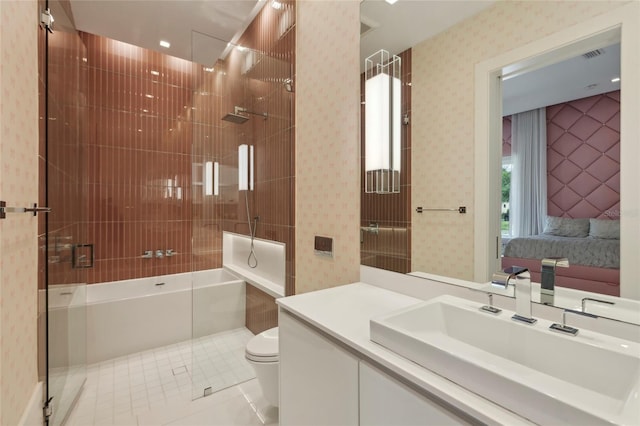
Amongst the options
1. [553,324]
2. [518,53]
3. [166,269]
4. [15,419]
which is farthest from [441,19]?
[166,269]

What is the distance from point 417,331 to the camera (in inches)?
41.4

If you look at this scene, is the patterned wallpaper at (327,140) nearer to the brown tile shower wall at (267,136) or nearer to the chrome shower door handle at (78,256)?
the brown tile shower wall at (267,136)

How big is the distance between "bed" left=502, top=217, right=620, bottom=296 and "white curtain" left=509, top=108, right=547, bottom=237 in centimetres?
4

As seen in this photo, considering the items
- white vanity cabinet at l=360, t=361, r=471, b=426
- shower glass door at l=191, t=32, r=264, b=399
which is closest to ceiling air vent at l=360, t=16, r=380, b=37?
shower glass door at l=191, t=32, r=264, b=399

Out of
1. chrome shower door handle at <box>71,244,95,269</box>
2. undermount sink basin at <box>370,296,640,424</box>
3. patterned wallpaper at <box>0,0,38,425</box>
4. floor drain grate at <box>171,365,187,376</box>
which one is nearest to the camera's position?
undermount sink basin at <box>370,296,640,424</box>

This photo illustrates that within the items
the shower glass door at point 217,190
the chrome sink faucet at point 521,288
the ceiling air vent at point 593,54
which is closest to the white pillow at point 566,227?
the chrome sink faucet at point 521,288

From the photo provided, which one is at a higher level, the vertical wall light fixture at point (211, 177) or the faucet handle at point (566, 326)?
the vertical wall light fixture at point (211, 177)

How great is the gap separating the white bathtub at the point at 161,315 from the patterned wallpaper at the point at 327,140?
2.91 feet

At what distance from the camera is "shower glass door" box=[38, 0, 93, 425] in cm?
153

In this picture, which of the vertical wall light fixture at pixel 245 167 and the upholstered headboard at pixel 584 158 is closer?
the upholstered headboard at pixel 584 158

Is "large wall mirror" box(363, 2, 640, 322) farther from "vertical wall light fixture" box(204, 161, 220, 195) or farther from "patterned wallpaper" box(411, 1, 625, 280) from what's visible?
"vertical wall light fixture" box(204, 161, 220, 195)

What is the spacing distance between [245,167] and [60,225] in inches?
51.9

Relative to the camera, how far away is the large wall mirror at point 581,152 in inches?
33.9

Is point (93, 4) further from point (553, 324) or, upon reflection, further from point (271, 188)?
point (553, 324)
